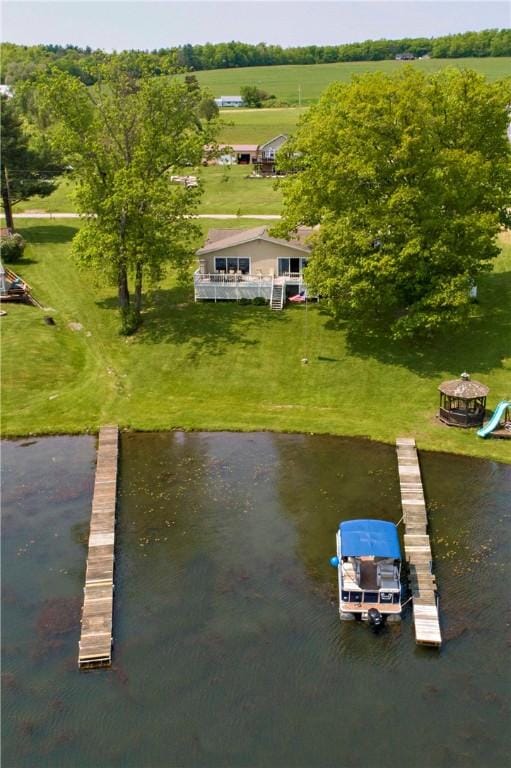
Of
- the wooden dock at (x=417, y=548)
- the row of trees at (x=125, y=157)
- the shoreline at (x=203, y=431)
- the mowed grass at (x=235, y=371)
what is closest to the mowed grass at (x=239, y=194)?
the row of trees at (x=125, y=157)

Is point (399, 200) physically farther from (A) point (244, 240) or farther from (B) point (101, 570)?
(B) point (101, 570)

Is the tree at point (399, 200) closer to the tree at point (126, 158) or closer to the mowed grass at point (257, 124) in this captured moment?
the tree at point (126, 158)

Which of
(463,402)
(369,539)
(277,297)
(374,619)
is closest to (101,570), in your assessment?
(369,539)

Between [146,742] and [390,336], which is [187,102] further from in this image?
[146,742]

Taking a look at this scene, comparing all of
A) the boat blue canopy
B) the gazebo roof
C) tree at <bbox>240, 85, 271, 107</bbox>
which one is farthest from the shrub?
tree at <bbox>240, 85, 271, 107</bbox>

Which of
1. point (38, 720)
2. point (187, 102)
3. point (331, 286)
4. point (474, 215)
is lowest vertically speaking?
point (38, 720)

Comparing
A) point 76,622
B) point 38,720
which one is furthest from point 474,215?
point 38,720

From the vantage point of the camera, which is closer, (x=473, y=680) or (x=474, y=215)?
(x=473, y=680)
